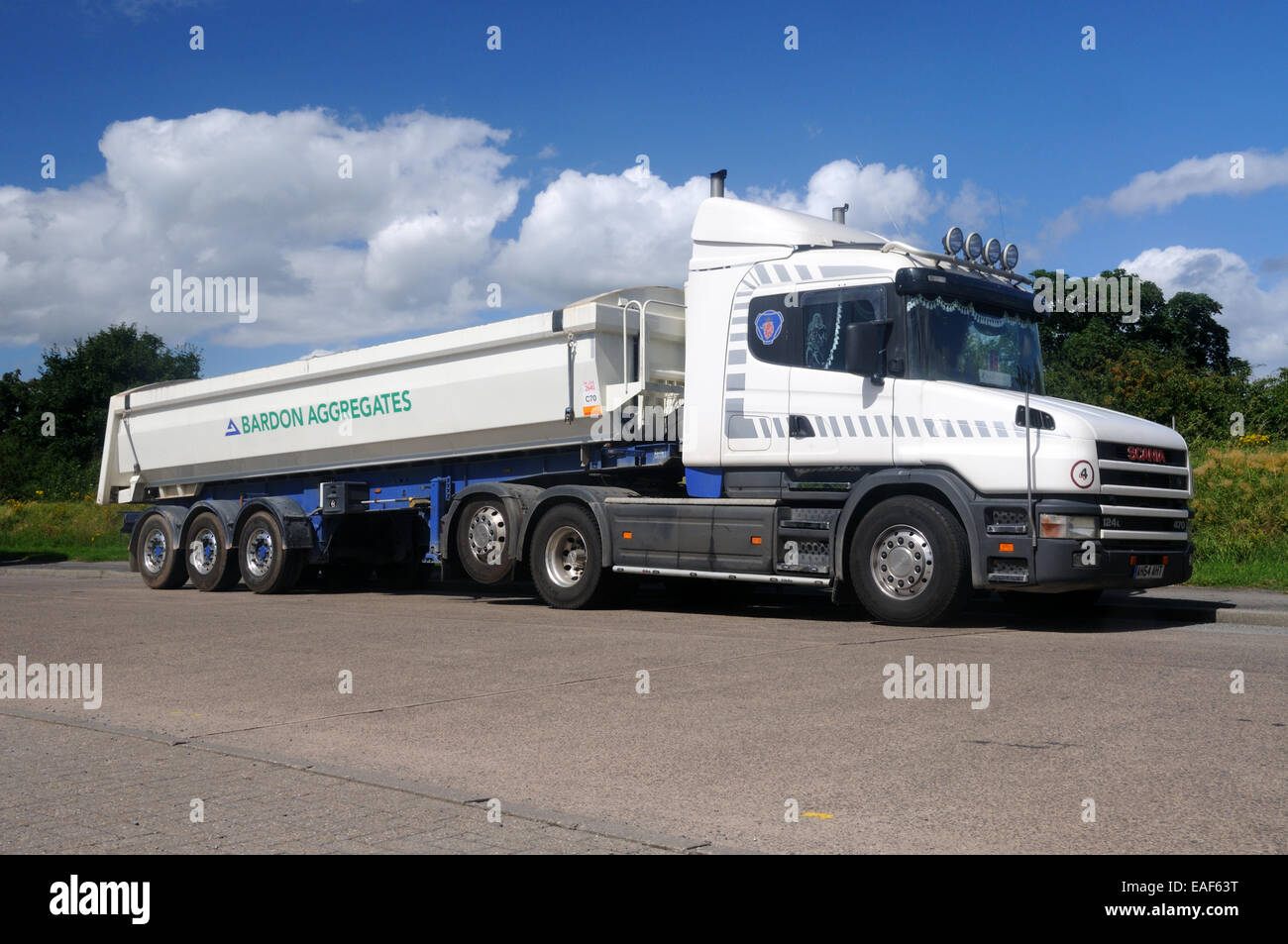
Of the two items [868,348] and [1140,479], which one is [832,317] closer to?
[868,348]

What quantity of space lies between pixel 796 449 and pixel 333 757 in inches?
270

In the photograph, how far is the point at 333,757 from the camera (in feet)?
19.2

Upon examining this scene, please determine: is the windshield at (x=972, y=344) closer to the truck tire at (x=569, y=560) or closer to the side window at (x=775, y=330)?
the side window at (x=775, y=330)

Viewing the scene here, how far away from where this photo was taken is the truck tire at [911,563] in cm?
1060

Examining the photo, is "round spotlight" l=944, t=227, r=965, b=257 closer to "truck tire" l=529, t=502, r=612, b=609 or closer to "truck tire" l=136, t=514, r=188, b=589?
"truck tire" l=529, t=502, r=612, b=609

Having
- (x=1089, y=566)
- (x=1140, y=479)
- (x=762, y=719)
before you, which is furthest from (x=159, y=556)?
(x=762, y=719)

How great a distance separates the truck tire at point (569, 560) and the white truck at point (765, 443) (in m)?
0.03

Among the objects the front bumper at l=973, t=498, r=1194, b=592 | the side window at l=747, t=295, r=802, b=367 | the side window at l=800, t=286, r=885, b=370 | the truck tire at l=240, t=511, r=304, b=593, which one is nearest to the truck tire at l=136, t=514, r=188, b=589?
the truck tire at l=240, t=511, r=304, b=593

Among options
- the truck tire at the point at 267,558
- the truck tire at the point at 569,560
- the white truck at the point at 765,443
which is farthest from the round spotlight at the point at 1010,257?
the truck tire at the point at 267,558

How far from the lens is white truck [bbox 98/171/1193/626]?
10539 millimetres

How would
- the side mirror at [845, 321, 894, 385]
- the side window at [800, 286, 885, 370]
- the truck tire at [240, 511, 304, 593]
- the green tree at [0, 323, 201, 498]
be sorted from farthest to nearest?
the green tree at [0, 323, 201, 498]
the truck tire at [240, 511, 304, 593]
the side window at [800, 286, 885, 370]
the side mirror at [845, 321, 894, 385]

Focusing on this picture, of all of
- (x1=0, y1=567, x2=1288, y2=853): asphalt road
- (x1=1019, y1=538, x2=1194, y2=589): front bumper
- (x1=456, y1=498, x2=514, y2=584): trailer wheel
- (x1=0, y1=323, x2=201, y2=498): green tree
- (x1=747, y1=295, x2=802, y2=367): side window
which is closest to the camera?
(x1=0, y1=567, x2=1288, y2=853): asphalt road
